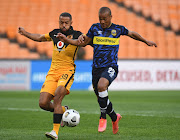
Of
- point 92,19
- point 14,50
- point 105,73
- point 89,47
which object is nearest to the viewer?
point 105,73

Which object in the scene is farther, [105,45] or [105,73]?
[105,45]

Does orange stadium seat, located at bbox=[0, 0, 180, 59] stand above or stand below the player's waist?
above

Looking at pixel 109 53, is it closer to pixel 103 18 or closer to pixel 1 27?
pixel 103 18

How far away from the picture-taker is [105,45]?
653cm

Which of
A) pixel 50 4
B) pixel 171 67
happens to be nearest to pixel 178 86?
pixel 171 67

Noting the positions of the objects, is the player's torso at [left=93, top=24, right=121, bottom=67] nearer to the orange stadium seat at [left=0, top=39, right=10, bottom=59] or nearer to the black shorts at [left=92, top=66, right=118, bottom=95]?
the black shorts at [left=92, top=66, right=118, bottom=95]

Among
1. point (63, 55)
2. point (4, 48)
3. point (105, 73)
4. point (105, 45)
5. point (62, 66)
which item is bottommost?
point (105, 73)

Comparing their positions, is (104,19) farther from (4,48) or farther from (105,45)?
(4,48)

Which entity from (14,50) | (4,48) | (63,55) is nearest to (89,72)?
(14,50)

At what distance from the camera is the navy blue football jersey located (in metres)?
6.52

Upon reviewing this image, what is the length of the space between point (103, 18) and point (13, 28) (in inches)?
734

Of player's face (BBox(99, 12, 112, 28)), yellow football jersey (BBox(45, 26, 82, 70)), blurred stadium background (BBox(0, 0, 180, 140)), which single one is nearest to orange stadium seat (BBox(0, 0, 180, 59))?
blurred stadium background (BBox(0, 0, 180, 140))

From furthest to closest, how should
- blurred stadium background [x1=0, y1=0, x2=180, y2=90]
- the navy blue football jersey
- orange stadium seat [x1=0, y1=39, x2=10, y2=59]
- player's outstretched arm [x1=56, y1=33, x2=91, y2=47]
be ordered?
orange stadium seat [x1=0, y1=39, x2=10, y2=59] → blurred stadium background [x1=0, y1=0, x2=180, y2=90] → the navy blue football jersey → player's outstretched arm [x1=56, y1=33, x2=91, y2=47]

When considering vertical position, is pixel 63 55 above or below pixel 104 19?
below
